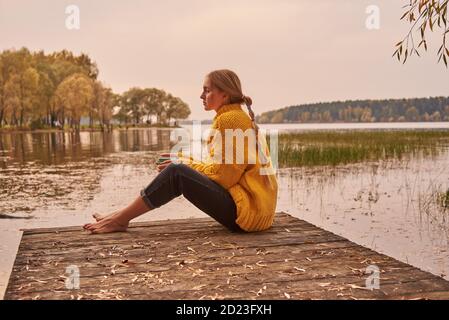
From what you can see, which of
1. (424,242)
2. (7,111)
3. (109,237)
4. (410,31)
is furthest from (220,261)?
(7,111)

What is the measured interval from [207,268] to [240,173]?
2.65 feet

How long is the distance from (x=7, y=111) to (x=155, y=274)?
39.8 metres

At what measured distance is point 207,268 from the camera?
2.83m

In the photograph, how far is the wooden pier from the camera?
8.04 feet

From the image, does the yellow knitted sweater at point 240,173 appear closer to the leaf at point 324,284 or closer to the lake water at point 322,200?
the leaf at point 324,284

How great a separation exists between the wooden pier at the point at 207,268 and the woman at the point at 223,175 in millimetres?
281

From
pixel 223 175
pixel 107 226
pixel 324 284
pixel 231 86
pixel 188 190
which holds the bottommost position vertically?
pixel 324 284

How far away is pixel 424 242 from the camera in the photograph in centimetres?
519

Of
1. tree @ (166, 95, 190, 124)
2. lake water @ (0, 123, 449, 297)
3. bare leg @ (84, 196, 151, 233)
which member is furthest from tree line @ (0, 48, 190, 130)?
bare leg @ (84, 196, 151, 233)

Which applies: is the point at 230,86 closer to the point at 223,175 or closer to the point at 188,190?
the point at 223,175

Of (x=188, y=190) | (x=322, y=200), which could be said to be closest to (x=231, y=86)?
(x=188, y=190)

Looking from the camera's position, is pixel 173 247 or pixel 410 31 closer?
pixel 173 247

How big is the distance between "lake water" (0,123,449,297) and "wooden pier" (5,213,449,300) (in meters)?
1.08
